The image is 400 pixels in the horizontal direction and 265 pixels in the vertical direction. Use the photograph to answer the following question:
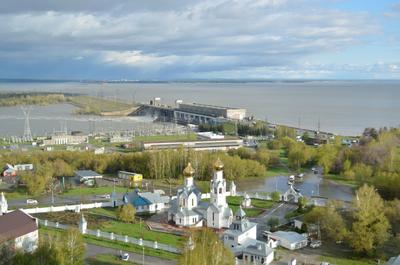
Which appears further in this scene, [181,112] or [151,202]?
[181,112]

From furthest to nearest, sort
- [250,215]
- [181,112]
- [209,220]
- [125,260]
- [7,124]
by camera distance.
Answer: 1. [181,112]
2. [7,124]
3. [250,215]
4. [209,220]
5. [125,260]

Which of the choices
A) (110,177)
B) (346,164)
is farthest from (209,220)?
(346,164)

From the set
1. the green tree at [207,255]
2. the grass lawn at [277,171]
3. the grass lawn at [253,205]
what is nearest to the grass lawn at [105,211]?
the grass lawn at [253,205]

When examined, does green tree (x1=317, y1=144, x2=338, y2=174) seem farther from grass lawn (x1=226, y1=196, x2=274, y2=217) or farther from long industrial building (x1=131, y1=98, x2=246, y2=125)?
long industrial building (x1=131, y1=98, x2=246, y2=125)

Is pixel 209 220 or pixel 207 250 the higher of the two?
pixel 207 250

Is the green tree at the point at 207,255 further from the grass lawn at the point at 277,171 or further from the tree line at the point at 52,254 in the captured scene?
the grass lawn at the point at 277,171

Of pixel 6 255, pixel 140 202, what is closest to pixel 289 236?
pixel 140 202

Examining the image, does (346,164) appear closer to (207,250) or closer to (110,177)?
(110,177)

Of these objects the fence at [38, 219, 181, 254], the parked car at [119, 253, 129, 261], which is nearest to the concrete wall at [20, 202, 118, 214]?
the fence at [38, 219, 181, 254]
